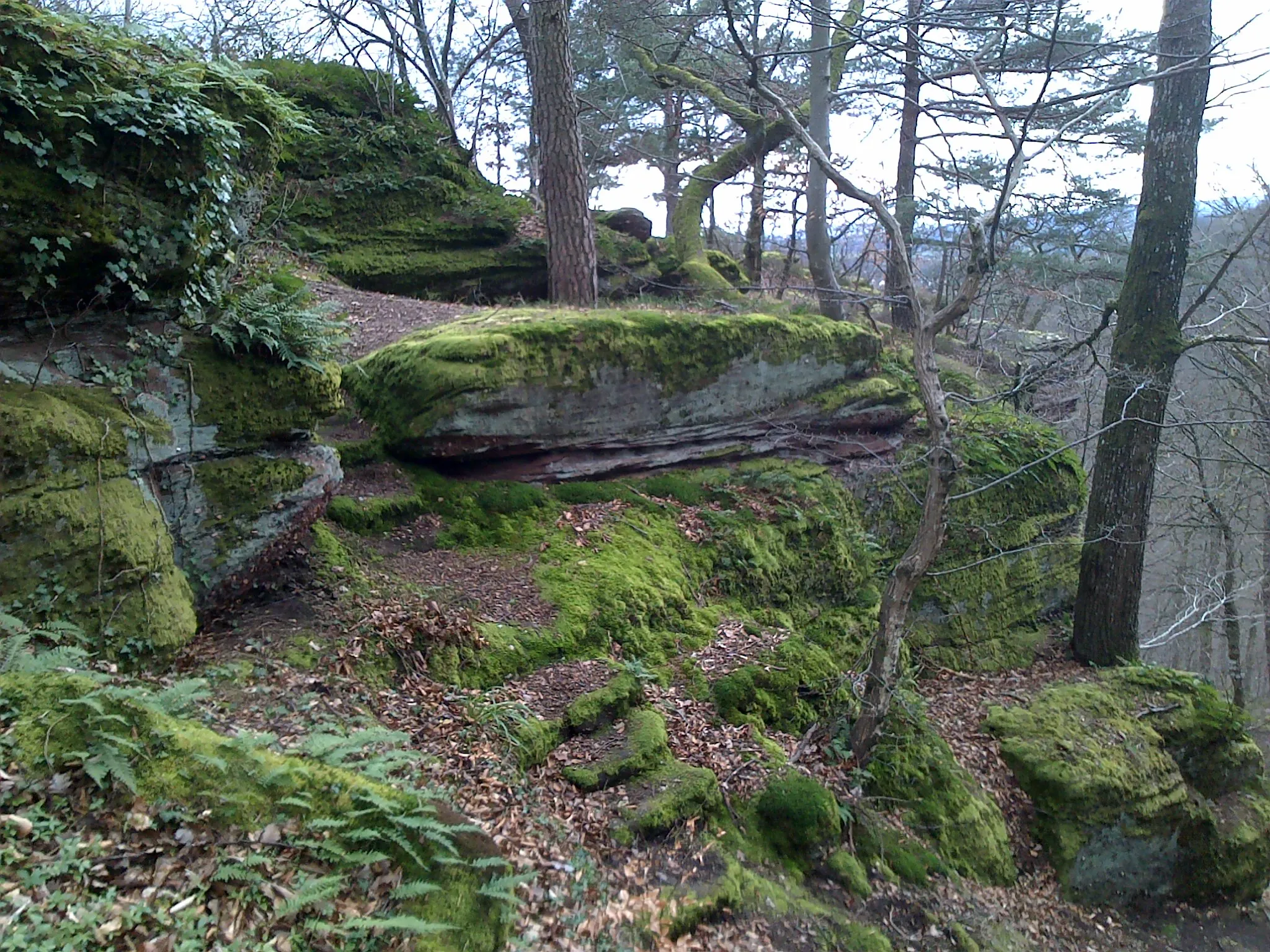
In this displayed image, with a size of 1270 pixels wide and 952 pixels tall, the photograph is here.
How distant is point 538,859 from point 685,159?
55.0ft

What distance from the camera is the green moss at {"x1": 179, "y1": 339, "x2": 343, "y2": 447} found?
5.57m

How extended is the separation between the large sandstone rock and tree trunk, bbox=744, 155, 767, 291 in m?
6.16

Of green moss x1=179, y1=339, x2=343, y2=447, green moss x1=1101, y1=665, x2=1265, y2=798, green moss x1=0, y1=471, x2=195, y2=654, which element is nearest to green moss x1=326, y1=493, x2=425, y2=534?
green moss x1=179, y1=339, x2=343, y2=447

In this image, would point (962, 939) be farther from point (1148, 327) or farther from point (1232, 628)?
point (1232, 628)

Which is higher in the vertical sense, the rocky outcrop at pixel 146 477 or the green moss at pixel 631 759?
the rocky outcrop at pixel 146 477

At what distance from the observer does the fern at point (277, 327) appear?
18.7ft

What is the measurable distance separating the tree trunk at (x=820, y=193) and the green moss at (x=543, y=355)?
9.46ft

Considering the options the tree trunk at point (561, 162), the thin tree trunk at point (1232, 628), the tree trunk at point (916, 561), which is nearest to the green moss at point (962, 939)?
the tree trunk at point (916, 561)

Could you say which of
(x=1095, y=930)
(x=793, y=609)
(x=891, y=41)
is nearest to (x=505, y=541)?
(x=793, y=609)

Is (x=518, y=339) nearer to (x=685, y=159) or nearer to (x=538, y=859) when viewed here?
(x=538, y=859)

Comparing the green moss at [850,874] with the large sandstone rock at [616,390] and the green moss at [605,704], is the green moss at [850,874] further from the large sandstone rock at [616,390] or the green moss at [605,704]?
the large sandstone rock at [616,390]

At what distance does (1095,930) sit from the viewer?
298 inches

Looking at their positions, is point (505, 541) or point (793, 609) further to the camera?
point (793, 609)

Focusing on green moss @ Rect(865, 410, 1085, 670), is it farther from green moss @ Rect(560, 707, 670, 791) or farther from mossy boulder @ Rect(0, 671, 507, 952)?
mossy boulder @ Rect(0, 671, 507, 952)
